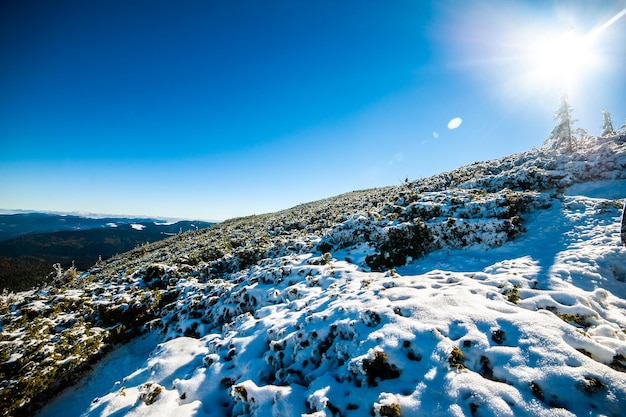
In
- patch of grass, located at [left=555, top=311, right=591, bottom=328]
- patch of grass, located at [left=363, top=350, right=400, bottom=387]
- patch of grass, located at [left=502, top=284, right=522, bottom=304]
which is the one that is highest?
patch of grass, located at [left=502, top=284, right=522, bottom=304]

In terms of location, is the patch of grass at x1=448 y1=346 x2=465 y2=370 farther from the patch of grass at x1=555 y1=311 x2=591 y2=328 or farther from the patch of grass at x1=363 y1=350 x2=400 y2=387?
the patch of grass at x1=555 y1=311 x2=591 y2=328

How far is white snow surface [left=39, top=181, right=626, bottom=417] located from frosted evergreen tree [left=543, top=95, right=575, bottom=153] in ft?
51.0

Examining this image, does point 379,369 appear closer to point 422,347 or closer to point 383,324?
point 422,347

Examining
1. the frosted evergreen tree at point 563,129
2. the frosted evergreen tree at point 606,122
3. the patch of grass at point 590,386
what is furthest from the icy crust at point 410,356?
the frosted evergreen tree at point 606,122

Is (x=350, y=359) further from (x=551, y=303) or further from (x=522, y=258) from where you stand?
(x=522, y=258)

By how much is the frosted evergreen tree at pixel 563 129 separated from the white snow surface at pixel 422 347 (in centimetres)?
1553

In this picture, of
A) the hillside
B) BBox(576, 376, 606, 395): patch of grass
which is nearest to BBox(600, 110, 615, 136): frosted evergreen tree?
the hillside

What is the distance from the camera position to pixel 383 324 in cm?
691

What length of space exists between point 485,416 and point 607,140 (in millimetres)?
26937

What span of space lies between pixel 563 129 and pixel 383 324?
28.2m

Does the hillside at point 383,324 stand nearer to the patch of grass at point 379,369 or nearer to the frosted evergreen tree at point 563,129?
the patch of grass at point 379,369

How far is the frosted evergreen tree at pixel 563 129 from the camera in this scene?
2273 centimetres

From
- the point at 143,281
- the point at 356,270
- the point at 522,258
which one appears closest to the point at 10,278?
the point at 143,281

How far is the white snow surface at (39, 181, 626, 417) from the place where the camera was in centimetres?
475
